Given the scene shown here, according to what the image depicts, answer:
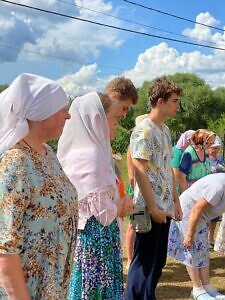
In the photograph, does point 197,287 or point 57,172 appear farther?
point 197,287

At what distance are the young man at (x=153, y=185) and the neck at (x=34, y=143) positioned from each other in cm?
150

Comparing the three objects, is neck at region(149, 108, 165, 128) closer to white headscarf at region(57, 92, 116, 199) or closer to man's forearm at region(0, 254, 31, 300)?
white headscarf at region(57, 92, 116, 199)

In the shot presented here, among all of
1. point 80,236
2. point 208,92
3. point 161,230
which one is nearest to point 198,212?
point 161,230

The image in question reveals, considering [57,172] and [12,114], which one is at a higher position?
[12,114]

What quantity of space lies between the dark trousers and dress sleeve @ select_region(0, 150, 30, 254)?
1.84m

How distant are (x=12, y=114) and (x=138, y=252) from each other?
1.93 m

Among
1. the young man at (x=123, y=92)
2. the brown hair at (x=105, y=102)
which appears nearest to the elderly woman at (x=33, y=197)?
the brown hair at (x=105, y=102)

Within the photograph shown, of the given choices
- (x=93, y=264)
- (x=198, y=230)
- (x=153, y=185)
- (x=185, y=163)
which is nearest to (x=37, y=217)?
(x=93, y=264)

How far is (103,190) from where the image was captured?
261cm

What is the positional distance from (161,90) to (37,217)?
6.58 ft

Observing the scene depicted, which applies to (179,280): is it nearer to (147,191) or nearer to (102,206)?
(147,191)

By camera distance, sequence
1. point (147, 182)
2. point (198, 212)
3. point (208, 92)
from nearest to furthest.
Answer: point (147, 182) → point (198, 212) → point (208, 92)

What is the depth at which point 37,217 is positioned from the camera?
5.73ft

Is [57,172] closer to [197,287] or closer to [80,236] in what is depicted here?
[80,236]
